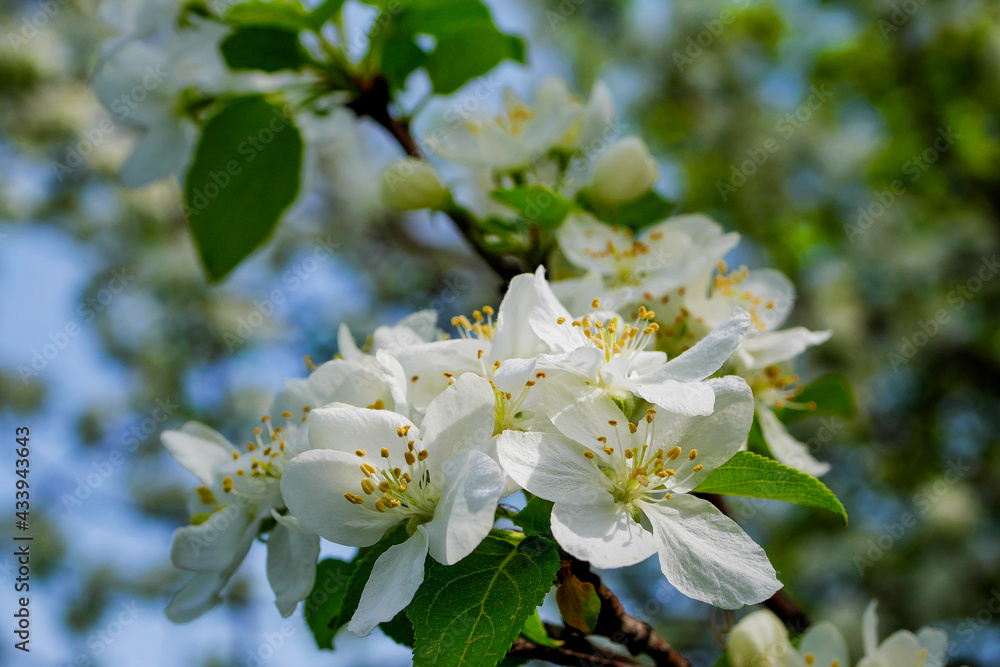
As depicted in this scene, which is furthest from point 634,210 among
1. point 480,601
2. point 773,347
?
point 480,601

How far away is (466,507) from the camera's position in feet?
2.94

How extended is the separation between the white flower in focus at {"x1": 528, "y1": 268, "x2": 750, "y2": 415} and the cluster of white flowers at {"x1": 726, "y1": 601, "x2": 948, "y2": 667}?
565mm

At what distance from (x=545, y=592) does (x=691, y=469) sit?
281mm

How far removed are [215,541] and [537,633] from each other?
52 cm

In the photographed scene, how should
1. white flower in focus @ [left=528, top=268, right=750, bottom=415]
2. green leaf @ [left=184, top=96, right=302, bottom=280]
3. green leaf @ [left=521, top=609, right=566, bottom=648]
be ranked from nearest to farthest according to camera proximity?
white flower in focus @ [left=528, top=268, right=750, bottom=415], green leaf @ [left=521, top=609, right=566, bottom=648], green leaf @ [left=184, top=96, right=302, bottom=280]

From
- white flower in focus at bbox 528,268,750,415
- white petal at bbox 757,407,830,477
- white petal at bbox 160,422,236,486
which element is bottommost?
white petal at bbox 160,422,236,486

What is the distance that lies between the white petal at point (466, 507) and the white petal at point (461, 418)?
0.04m

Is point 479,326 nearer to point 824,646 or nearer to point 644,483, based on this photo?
point 644,483

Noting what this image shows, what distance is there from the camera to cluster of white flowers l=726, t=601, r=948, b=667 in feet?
4.46

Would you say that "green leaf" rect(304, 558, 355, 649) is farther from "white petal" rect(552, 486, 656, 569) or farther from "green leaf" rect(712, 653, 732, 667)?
"green leaf" rect(712, 653, 732, 667)

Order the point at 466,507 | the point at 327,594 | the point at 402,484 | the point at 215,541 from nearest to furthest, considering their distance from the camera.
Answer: the point at 466,507 → the point at 402,484 → the point at 215,541 → the point at 327,594

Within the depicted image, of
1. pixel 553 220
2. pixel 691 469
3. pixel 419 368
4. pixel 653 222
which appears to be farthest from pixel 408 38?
pixel 691 469

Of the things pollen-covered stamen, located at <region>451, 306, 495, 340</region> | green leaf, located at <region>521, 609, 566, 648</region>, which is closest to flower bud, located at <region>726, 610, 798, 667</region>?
green leaf, located at <region>521, 609, 566, 648</region>

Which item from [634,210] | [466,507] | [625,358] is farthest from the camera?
[634,210]
